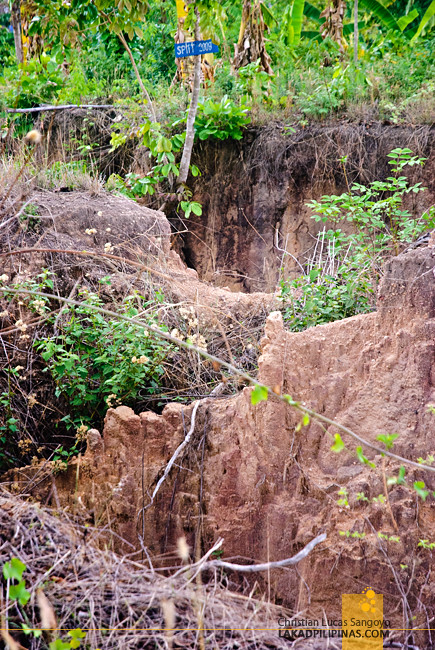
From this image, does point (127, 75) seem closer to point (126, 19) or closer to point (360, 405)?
point (126, 19)

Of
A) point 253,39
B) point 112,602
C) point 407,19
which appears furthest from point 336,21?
point 112,602

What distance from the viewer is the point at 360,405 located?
12.0 ft

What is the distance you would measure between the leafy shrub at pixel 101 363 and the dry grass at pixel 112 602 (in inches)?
66.9

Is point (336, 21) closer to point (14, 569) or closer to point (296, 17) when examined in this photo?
point (296, 17)

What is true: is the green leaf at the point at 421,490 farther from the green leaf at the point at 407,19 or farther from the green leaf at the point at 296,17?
the green leaf at the point at 407,19

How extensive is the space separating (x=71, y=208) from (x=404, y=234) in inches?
126

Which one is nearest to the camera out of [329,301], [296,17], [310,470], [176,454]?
[310,470]

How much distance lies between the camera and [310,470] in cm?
376

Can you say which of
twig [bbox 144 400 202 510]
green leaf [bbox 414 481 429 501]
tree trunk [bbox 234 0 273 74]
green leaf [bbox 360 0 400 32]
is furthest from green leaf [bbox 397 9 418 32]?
green leaf [bbox 414 481 429 501]

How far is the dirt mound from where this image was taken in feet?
11.3

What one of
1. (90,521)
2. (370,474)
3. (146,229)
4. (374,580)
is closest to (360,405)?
(370,474)

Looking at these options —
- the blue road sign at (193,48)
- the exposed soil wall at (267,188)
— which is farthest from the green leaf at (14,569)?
the exposed soil wall at (267,188)

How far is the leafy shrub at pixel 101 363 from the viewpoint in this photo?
14.6ft

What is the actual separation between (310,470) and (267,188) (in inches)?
250
